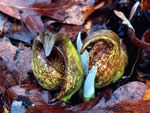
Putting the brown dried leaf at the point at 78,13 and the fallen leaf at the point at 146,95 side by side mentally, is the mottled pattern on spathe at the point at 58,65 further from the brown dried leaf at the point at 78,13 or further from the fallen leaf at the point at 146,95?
the brown dried leaf at the point at 78,13

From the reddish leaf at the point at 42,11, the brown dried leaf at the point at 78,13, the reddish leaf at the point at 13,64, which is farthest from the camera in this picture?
the brown dried leaf at the point at 78,13

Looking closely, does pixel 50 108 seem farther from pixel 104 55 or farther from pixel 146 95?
pixel 146 95

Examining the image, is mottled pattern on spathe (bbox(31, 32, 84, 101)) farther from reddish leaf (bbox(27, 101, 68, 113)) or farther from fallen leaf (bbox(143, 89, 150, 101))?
fallen leaf (bbox(143, 89, 150, 101))

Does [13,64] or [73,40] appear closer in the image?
[13,64]

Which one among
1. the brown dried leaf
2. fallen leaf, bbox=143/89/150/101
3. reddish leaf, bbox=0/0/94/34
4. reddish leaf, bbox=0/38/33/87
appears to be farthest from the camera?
the brown dried leaf

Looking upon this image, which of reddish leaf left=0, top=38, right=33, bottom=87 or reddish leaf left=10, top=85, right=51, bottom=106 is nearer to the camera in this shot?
reddish leaf left=10, top=85, right=51, bottom=106

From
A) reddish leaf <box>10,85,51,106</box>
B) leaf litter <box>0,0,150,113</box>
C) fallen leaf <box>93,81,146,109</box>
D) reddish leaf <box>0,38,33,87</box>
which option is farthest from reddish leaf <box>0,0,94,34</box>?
fallen leaf <box>93,81,146,109</box>

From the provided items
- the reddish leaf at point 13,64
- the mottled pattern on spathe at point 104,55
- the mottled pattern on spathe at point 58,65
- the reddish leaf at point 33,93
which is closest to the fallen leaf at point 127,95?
the mottled pattern on spathe at point 104,55

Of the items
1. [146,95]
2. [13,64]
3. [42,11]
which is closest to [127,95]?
[146,95]

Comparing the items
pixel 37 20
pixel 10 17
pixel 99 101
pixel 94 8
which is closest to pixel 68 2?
pixel 94 8

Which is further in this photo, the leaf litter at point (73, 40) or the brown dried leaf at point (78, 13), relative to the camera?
the brown dried leaf at point (78, 13)

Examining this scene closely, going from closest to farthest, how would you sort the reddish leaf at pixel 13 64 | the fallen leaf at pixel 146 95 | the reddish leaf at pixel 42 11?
the fallen leaf at pixel 146 95 → the reddish leaf at pixel 13 64 → the reddish leaf at pixel 42 11

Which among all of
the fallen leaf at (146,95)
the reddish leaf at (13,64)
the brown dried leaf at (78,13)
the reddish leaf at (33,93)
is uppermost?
the brown dried leaf at (78,13)

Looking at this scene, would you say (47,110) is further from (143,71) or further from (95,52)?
(143,71)
